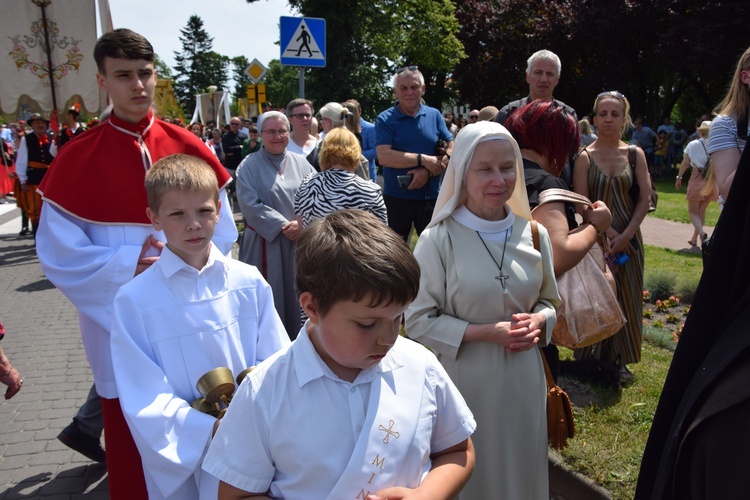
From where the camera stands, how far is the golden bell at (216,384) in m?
2.16

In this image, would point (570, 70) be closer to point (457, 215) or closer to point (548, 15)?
point (548, 15)

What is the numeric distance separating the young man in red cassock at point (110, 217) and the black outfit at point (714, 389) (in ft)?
7.64

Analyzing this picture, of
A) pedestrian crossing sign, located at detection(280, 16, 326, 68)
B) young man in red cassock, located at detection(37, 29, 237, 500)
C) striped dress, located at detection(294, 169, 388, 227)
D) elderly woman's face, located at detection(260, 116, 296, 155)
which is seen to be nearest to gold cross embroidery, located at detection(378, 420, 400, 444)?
young man in red cassock, located at detection(37, 29, 237, 500)

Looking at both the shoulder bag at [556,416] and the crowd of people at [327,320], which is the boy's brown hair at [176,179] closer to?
the crowd of people at [327,320]

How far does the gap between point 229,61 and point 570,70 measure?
94080 mm

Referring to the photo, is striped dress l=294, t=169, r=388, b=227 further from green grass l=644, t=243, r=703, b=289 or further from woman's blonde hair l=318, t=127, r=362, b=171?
green grass l=644, t=243, r=703, b=289

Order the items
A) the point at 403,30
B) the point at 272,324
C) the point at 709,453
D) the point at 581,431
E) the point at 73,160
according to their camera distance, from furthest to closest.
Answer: the point at 403,30 < the point at 581,431 < the point at 73,160 < the point at 272,324 < the point at 709,453

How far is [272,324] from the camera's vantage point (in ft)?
8.40

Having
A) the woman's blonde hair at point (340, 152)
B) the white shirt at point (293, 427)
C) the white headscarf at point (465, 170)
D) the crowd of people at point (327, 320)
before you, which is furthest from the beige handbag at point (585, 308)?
the woman's blonde hair at point (340, 152)

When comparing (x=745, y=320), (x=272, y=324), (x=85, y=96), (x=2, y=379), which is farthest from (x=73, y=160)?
(x=85, y=96)

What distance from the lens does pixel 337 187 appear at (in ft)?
14.4

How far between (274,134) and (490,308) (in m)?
3.10

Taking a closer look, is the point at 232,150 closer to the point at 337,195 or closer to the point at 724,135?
the point at 337,195

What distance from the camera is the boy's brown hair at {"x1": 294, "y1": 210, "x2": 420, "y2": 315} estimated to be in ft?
5.11
